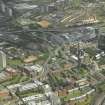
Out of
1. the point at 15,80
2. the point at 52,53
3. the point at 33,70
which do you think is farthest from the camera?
the point at 52,53

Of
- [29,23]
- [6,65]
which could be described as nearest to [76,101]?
[6,65]

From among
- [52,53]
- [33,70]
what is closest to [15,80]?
[33,70]

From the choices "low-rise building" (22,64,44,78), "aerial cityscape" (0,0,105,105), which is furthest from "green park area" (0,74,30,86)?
"low-rise building" (22,64,44,78)

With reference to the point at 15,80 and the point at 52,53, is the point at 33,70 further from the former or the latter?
the point at 52,53

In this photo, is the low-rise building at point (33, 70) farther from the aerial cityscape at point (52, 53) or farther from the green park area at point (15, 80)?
the green park area at point (15, 80)

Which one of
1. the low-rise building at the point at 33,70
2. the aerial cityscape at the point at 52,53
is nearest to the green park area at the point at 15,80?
the aerial cityscape at the point at 52,53

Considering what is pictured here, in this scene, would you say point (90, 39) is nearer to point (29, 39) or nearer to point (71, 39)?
point (71, 39)

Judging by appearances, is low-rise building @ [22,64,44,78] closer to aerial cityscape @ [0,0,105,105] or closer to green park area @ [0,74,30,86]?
aerial cityscape @ [0,0,105,105]

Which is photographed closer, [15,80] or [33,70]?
[15,80]

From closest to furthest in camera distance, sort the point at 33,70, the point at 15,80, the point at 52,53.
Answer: the point at 15,80 → the point at 33,70 → the point at 52,53
